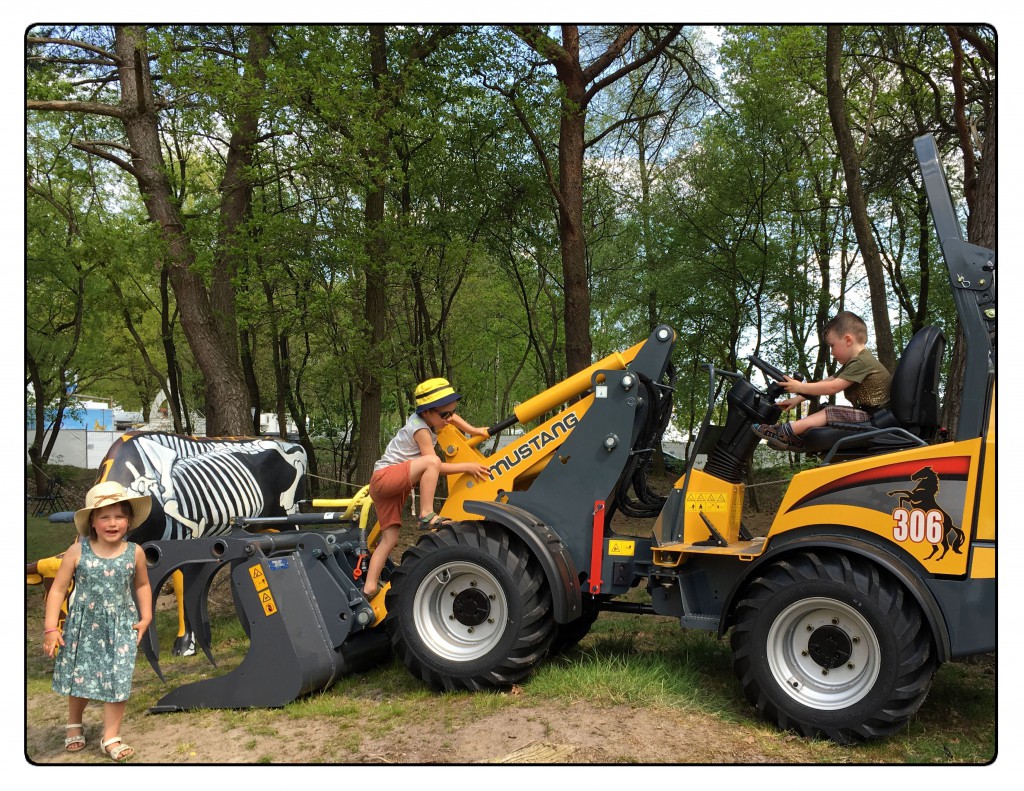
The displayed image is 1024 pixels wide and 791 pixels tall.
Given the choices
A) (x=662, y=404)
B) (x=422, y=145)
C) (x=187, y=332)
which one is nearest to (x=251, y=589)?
(x=662, y=404)

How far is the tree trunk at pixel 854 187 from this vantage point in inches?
439

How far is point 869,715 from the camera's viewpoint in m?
Result: 4.59

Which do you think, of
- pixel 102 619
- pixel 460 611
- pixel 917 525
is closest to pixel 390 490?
pixel 460 611

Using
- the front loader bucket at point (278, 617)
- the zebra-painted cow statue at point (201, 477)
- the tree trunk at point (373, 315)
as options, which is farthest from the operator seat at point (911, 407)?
the tree trunk at point (373, 315)

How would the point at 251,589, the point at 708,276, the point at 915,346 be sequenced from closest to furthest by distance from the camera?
the point at 915,346 < the point at 251,589 < the point at 708,276

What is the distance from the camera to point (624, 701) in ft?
17.7

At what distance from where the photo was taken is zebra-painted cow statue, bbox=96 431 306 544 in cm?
783

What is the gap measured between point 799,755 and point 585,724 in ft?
3.96

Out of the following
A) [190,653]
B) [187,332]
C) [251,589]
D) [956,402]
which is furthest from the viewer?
[187,332]

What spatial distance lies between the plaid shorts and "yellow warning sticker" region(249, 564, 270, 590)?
3.83m

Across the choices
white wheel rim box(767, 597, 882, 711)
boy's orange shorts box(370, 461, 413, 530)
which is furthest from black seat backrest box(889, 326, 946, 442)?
boy's orange shorts box(370, 461, 413, 530)

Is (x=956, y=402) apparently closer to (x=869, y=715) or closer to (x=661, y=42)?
(x=869, y=715)

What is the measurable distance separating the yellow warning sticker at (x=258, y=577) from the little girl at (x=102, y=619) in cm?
102

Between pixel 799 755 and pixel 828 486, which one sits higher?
pixel 828 486
